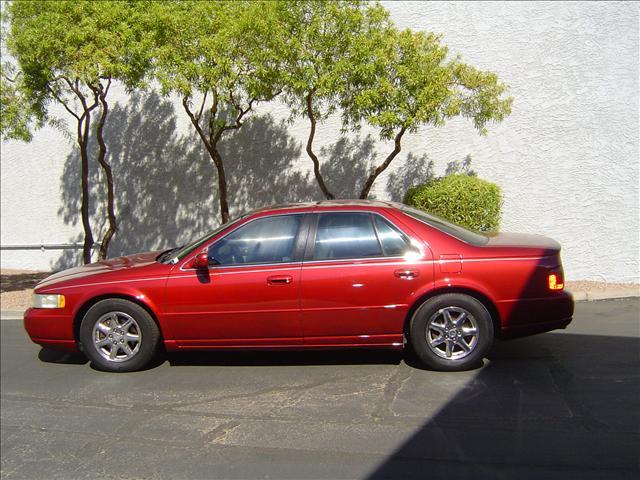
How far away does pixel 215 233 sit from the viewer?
6125 mm

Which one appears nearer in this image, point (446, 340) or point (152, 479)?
point (152, 479)

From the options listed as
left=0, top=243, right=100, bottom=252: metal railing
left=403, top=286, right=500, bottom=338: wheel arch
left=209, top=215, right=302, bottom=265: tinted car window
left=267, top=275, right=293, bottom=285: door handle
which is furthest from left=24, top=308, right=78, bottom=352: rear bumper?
left=0, top=243, right=100, bottom=252: metal railing

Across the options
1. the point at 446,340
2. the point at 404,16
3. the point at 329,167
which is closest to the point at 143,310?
the point at 446,340

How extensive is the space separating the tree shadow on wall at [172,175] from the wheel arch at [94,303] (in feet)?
19.0

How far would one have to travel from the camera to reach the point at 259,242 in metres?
5.98

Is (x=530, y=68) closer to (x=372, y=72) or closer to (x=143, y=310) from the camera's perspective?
(x=372, y=72)

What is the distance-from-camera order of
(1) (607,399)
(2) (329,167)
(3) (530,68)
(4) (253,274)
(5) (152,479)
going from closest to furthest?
(5) (152,479) → (1) (607,399) → (4) (253,274) → (3) (530,68) → (2) (329,167)

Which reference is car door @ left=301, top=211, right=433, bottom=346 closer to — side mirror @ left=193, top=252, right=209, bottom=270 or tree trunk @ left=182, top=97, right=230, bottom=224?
side mirror @ left=193, top=252, right=209, bottom=270

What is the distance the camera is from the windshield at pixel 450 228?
5.95 m

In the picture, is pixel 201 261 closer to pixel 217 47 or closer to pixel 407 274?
pixel 407 274

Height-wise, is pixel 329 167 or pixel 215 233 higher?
pixel 329 167

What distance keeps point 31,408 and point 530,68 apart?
8596 mm

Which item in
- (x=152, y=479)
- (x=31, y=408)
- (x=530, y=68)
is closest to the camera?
(x=152, y=479)

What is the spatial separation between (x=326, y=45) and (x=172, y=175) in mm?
4990
